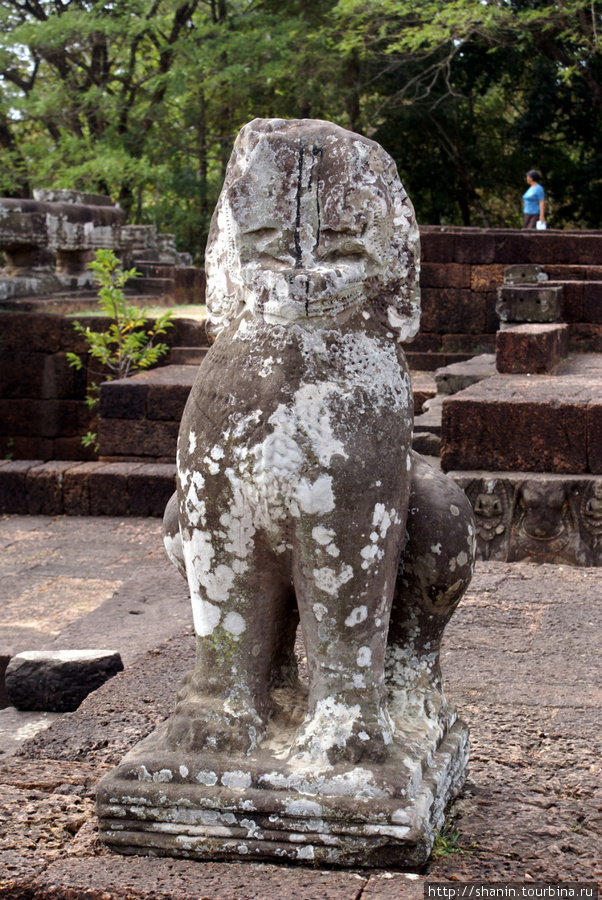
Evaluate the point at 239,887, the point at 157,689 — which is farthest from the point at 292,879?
the point at 157,689

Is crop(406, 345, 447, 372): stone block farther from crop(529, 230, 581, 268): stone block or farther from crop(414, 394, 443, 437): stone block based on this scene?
crop(414, 394, 443, 437): stone block

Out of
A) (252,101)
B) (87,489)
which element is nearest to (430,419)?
(87,489)

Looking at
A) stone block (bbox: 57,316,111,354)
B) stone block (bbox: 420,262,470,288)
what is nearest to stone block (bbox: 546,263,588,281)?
stone block (bbox: 420,262,470,288)

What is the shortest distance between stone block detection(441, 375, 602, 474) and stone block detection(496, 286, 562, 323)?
3253mm

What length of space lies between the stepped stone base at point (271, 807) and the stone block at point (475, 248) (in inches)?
430

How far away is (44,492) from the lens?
7961 mm

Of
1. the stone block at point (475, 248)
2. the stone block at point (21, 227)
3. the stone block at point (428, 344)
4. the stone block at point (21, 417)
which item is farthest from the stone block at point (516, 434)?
Result: the stone block at point (21, 227)

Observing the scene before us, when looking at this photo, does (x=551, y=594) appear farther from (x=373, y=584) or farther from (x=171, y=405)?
(x=171, y=405)

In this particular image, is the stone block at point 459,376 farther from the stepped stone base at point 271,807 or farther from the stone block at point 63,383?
the stepped stone base at point 271,807

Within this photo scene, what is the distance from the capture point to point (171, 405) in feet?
27.0

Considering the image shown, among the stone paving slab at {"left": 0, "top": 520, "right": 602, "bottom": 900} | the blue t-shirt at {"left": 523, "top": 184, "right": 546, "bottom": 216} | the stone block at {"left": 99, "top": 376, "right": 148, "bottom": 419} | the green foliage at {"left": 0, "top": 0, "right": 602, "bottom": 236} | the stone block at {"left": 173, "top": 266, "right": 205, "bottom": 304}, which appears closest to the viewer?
the stone paving slab at {"left": 0, "top": 520, "right": 602, "bottom": 900}

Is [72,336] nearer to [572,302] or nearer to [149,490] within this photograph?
[149,490]

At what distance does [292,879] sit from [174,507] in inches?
33.2

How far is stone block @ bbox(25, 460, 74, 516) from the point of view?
7930mm
